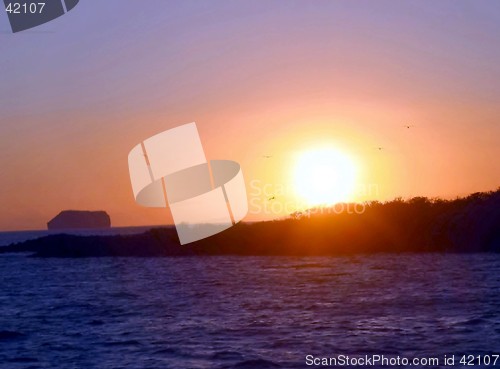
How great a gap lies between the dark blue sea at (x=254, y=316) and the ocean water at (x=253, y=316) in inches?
2.3

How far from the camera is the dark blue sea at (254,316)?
73.1 feet

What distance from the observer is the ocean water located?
22.3 m

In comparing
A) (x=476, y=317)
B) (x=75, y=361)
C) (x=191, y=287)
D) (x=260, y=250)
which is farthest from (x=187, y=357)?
(x=260, y=250)

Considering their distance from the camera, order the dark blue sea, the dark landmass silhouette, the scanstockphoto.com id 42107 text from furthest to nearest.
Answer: the dark landmass silhouette
the dark blue sea
the scanstockphoto.com id 42107 text

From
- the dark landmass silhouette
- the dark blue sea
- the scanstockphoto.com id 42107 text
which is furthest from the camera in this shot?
the dark landmass silhouette

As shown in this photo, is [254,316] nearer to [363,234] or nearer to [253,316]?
[253,316]

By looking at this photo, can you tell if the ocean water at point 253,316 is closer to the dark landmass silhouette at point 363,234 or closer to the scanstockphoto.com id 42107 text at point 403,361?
the scanstockphoto.com id 42107 text at point 403,361

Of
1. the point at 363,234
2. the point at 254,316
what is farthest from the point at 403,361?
the point at 363,234

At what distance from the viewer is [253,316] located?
31.4 m

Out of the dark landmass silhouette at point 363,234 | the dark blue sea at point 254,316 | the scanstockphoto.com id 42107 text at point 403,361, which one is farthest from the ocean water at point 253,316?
the dark landmass silhouette at point 363,234

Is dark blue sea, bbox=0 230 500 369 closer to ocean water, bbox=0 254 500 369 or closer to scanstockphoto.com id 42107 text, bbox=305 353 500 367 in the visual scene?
ocean water, bbox=0 254 500 369

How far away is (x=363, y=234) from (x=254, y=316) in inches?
2107

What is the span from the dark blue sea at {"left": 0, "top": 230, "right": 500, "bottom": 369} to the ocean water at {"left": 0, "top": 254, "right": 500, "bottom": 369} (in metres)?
0.06

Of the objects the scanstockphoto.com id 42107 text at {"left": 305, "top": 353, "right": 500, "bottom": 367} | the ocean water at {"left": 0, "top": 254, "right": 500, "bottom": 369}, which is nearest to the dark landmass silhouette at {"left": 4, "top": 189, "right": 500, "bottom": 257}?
the ocean water at {"left": 0, "top": 254, "right": 500, "bottom": 369}
